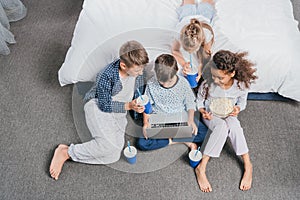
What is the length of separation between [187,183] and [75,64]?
68cm

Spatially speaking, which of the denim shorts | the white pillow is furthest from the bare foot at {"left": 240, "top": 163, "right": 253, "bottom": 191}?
the denim shorts

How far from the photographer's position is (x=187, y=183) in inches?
56.5

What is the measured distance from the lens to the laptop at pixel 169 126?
4.58ft

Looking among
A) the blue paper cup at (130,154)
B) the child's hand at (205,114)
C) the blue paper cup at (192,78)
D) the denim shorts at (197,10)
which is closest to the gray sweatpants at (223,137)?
the child's hand at (205,114)

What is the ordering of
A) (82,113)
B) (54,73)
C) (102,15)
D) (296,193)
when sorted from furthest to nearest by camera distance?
(54,73)
(102,15)
(82,113)
(296,193)

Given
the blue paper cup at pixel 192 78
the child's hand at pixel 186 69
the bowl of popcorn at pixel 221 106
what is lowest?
the bowl of popcorn at pixel 221 106

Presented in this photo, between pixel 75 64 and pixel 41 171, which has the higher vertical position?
pixel 75 64

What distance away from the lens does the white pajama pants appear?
1.42 metres

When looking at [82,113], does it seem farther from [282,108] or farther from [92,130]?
[282,108]

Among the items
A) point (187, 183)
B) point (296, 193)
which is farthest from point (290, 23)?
point (187, 183)

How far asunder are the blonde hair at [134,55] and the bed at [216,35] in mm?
101

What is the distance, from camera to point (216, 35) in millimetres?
1585

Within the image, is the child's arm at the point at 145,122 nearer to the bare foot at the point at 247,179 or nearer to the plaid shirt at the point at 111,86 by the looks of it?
the plaid shirt at the point at 111,86

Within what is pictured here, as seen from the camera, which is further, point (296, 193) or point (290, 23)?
point (290, 23)
